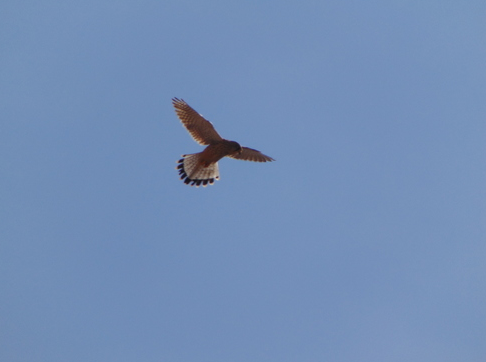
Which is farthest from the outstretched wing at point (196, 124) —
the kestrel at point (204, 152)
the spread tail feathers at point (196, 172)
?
the spread tail feathers at point (196, 172)

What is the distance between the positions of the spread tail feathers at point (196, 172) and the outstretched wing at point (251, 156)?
2.12 feet

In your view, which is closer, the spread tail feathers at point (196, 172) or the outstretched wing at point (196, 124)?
the outstretched wing at point (196, 124)

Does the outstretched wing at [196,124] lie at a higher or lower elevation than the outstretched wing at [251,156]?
lower

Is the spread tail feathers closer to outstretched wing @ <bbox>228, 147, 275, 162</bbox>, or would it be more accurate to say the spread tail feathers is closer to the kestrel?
the kestrel

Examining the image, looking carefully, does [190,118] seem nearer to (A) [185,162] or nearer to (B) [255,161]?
(A) [185,162]

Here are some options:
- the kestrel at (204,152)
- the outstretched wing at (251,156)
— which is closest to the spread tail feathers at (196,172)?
the kestrel at (204,152)

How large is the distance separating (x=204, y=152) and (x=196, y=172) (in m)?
0.82

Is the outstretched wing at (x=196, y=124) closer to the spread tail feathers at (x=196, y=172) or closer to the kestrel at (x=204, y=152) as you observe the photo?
the kestrel at (x=204, y=152)

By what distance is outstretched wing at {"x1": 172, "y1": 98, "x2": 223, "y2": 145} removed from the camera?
10117 mm

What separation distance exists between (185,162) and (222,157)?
98cm

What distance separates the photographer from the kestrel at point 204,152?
10.2m

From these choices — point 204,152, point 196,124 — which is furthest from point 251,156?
point 196,124

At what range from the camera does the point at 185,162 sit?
11133mm

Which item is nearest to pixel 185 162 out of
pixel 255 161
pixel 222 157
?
pixel 222 157
